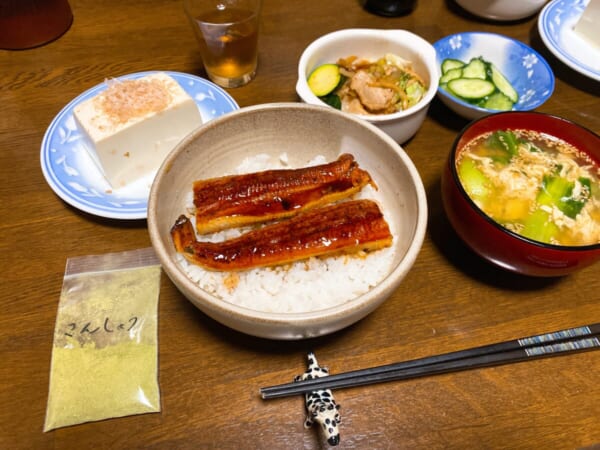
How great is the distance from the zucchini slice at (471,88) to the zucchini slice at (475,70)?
56 mm

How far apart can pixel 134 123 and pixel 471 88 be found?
4.52 feet

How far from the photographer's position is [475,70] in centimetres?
190

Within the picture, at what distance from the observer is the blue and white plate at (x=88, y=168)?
1.44 metres

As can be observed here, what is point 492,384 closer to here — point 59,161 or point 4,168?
point 59,161

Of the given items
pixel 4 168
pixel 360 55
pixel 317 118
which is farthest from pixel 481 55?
pixel 4 168

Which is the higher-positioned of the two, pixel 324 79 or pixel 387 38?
pixel 387 38

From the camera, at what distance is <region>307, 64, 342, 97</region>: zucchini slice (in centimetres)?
173

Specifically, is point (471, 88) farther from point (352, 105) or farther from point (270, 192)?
point (270, 192)

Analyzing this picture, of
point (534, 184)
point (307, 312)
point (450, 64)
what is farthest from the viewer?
point (450, 64)

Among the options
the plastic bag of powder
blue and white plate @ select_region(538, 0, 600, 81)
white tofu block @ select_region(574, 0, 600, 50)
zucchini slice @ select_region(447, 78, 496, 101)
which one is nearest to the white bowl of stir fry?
zucchini slice @ select_region(447, 78, 496, 101)

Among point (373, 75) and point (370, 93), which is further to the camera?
point (373, 75)

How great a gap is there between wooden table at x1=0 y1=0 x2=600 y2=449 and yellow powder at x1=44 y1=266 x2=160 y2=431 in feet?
0.11

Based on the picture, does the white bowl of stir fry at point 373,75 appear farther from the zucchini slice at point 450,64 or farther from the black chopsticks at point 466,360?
the black chopsticks at point 466,360

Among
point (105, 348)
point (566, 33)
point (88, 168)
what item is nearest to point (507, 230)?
point (105, 348)
